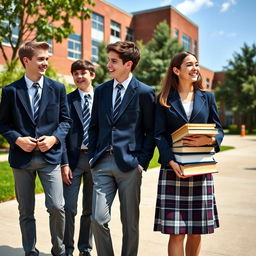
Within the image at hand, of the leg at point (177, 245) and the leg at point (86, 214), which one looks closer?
the leg at point (177, 245)

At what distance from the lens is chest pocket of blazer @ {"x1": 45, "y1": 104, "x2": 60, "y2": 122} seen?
3.18 metres

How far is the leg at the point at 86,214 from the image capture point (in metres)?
3.51

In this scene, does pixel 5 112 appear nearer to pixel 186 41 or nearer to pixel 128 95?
pixel 128 95

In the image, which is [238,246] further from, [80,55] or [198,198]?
[80,55]

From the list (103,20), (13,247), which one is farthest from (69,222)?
(103,20)

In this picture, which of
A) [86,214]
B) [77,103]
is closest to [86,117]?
[77,103]

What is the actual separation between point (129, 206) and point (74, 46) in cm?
2953

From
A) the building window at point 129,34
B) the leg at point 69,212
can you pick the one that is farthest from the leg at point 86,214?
the building window at point 129,34

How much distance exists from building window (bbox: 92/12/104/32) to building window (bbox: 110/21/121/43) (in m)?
1.61

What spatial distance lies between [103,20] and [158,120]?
33747mm


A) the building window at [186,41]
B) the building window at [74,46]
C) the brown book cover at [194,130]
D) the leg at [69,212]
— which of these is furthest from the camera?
the building window at [186,41]

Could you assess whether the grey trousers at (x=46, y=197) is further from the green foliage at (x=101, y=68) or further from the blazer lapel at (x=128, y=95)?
the green foliage at (x=101, y=68)

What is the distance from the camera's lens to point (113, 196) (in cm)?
294

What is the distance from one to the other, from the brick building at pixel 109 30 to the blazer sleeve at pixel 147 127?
22049 mm
